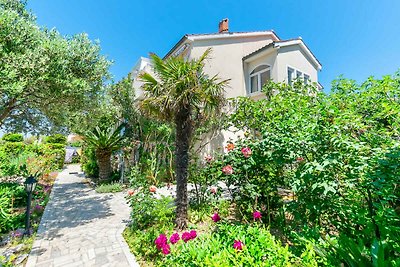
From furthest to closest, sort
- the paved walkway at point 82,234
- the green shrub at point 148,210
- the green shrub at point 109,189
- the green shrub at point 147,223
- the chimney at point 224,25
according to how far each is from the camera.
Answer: the chimney at point 224,25 < the green shrub at point 109,189 < the green shrub at point 148,210 < the green shrub at point 147,223 < the paved walkway at point 82,234

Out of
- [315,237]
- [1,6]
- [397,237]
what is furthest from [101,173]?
[397,237]

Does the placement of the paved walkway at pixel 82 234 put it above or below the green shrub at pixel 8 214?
below

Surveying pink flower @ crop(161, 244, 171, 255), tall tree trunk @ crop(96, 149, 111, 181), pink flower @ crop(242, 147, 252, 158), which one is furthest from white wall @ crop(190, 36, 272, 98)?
pink flower @ crop(161, 244, 171, 255)

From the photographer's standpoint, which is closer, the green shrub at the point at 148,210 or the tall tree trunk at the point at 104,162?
the green shrub at the point at 148,210

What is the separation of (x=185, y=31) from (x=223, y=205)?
1514 cm

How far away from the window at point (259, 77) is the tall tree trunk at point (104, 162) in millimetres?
14033

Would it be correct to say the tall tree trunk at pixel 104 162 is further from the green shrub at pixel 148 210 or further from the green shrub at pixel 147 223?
the green shrub at pixel 148 210

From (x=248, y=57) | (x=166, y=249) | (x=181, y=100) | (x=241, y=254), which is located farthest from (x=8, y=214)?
(x=248, y=57)

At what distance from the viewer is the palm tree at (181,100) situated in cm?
630

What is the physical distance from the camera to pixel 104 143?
593 inches

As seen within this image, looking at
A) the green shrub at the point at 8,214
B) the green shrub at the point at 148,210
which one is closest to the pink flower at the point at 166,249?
the green shrub at the point at 148,210

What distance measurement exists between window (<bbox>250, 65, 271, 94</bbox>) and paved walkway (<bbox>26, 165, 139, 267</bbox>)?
14794mm

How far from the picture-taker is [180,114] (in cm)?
664

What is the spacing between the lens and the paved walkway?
552 centimetres
